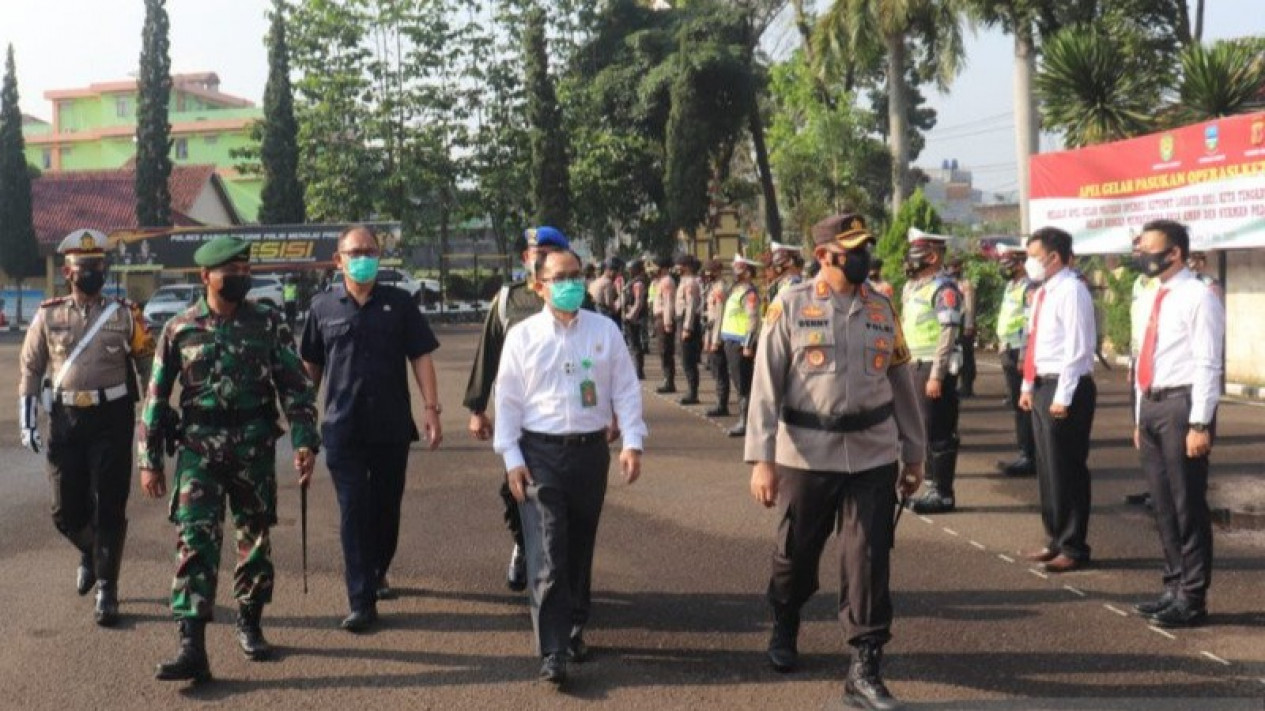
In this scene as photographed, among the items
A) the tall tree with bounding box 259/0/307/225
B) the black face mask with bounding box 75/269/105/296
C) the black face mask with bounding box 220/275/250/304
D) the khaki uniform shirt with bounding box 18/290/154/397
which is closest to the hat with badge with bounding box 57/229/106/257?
the black face mask with bounding box 75/269/105/296

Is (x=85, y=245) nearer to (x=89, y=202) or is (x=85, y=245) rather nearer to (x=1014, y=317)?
(x=1014, y=317)

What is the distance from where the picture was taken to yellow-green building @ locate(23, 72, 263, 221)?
271 ft

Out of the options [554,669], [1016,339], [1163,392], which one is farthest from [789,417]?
[1016,339]

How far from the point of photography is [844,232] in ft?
18.5

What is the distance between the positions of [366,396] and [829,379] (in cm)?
241

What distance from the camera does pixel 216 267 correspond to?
5.98 metres

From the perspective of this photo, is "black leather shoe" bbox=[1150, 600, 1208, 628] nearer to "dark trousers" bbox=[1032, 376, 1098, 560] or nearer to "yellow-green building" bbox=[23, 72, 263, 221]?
"dark trousers" bbox=[1032, 376, 1098, 560]

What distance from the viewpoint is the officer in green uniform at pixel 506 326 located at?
6801mm

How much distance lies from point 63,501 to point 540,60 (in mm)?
42160

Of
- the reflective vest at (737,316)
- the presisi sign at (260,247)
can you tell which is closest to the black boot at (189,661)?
the reflective vest at (737,316)

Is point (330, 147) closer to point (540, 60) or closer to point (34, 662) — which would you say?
point (540, 60)

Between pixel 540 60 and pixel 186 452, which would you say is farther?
pixel 540 60

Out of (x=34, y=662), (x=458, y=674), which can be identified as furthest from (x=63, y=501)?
(x=458, y=674)

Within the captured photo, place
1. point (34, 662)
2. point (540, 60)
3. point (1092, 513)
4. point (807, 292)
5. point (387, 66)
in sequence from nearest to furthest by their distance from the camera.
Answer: point (807, 292)
point (34, 662)
point (1092, 513)
point (540, 60)
point (387, 66)
